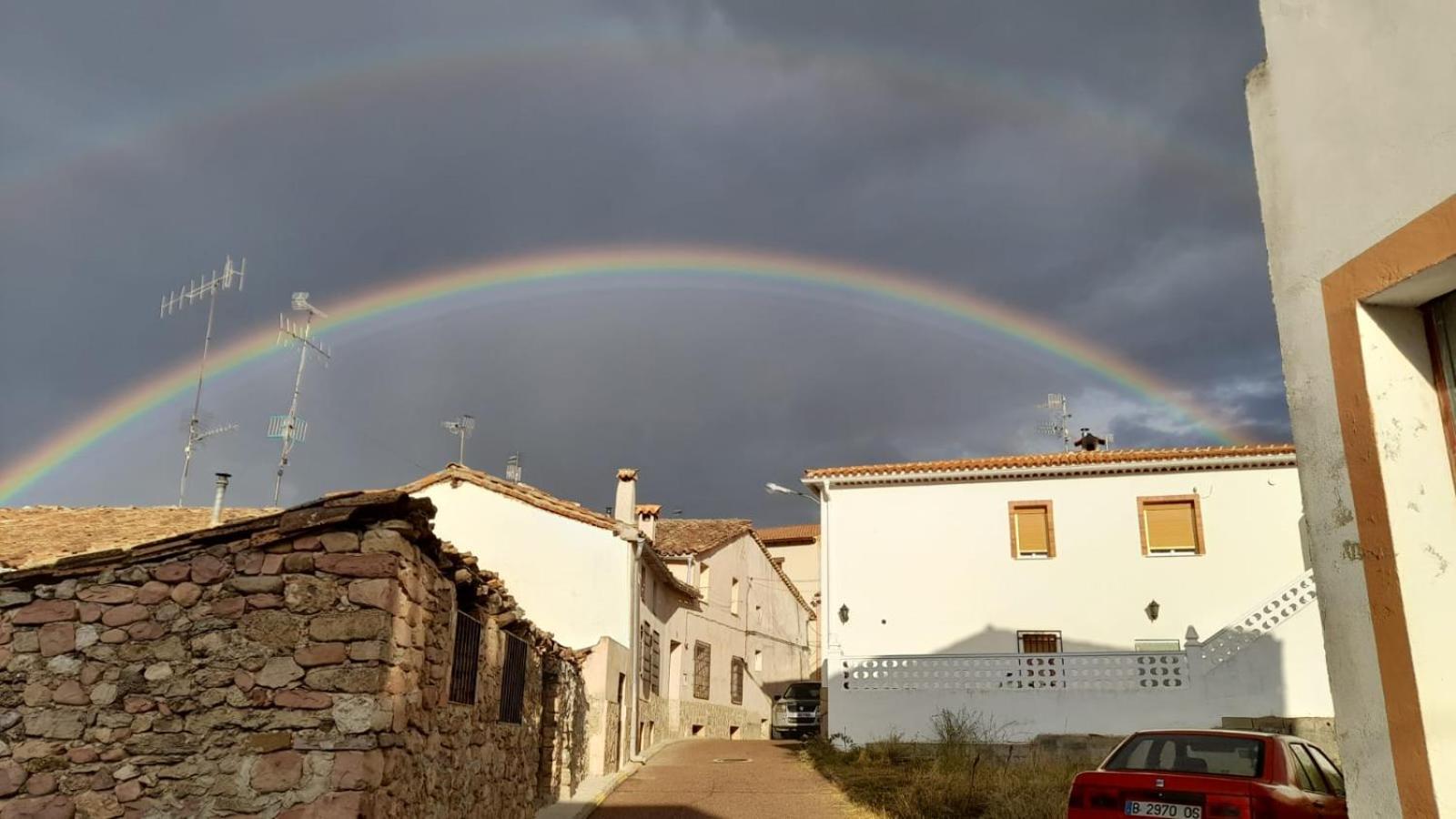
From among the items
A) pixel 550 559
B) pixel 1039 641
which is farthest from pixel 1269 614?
pixel 550 559

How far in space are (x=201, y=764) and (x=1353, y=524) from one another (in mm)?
6771

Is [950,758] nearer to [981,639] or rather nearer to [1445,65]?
[981,639]

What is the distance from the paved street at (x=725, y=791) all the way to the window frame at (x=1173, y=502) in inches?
337

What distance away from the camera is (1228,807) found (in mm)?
6848

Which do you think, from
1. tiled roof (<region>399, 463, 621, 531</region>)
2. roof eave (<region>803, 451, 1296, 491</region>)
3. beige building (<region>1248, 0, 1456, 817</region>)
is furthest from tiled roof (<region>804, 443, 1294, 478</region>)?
beige building (<region>1248, 0, 1456, 817</region>)

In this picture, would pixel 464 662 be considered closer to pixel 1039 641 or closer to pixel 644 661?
pixel 644 661

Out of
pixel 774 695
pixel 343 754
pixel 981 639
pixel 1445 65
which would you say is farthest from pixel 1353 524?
pixel 774 695

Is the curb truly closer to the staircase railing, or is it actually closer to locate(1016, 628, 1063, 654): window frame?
locate(1016, 628, 1063, 654): window frame

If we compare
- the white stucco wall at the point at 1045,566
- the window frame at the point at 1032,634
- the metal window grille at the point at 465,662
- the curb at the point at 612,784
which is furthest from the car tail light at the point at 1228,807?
the window frame at the point at 1032,634

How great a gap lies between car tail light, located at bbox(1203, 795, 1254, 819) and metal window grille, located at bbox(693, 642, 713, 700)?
22378 mm

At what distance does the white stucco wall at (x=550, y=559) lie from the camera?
20750mm

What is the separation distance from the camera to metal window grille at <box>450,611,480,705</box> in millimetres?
8461

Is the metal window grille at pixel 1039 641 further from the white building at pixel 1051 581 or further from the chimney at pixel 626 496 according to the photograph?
the chimney at pixel 626 496

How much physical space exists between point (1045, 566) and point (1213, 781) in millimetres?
13946
